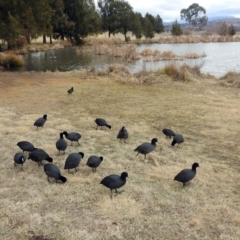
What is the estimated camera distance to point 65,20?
55.5 metres

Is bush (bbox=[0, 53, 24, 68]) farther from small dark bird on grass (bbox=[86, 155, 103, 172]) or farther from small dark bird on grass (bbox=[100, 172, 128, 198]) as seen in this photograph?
small dark bird on grass (bbox=[100, 172, 128, 198])

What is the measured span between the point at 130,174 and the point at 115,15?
7160cm

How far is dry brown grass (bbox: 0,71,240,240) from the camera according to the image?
5.32m

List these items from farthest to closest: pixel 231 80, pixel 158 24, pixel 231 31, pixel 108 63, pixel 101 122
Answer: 1. pixel 158 24
2. pixel 231 31
3. pixel 108 63
4. pixel 231 80
5. pixel 101 122

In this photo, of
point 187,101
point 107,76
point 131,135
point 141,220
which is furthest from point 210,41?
point 141,220

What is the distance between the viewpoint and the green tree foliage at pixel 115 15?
74250 mm

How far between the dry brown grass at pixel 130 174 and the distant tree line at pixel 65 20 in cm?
2004

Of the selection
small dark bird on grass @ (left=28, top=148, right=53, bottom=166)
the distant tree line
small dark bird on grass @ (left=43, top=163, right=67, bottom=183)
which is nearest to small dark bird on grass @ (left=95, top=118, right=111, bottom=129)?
small dark bird on grass @ (left=28, top=148, right=53, bottom=166)

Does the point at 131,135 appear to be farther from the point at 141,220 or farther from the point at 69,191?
the point at 141,220

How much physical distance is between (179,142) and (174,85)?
33.1 feet

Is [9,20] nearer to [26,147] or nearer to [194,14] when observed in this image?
[26,147]

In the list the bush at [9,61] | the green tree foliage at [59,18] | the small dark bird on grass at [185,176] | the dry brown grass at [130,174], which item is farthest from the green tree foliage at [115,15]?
the small dark bird on grass at [185,176]

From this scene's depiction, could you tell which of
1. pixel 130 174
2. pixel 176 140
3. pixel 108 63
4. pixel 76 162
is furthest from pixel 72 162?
pixel 108 63

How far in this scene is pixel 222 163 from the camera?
314 inches
